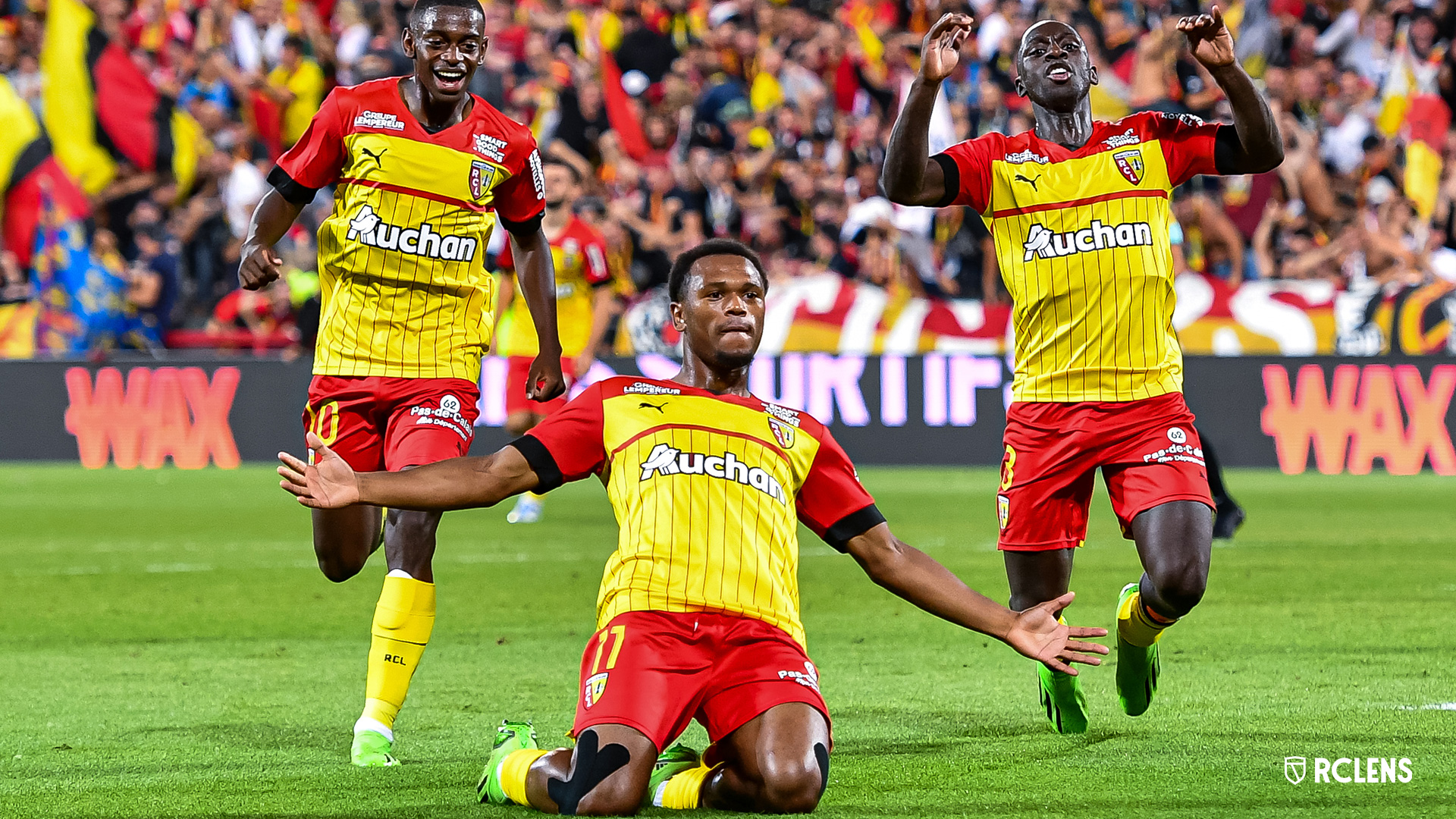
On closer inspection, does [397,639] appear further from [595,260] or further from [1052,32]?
[595,260]

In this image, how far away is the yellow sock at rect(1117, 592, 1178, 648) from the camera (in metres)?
6.04

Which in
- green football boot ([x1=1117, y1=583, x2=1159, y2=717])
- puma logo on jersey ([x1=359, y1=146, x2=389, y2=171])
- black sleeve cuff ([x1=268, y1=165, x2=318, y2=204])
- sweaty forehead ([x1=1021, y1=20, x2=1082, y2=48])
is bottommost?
green football boot ([x1=1117, y1=583, x2=1159, y2=717])

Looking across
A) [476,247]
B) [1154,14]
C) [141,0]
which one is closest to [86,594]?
[476,247]

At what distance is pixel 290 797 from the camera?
16.0ft

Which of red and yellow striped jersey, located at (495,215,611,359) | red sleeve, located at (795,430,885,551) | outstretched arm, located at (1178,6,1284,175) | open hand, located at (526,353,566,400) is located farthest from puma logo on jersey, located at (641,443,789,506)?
red and yellow striped jersey, located at (495,215,611,359)

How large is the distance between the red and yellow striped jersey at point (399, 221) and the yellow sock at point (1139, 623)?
233 centimetres

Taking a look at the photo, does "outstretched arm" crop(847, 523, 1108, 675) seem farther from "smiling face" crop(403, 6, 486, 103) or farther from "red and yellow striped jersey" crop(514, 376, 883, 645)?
"smiling face" crop(403, 6, 486, 103)

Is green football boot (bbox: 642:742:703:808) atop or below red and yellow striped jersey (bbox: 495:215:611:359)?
below

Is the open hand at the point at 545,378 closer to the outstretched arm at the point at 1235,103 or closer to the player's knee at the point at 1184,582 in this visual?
the player's knee at the point at 1184,582

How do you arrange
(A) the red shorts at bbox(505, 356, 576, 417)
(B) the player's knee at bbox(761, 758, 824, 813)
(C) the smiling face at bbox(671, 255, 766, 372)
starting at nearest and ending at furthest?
(B) the player's knee at bbox(761, 758, 824, 813)
(C) the smiling face at bbox(671, 255, 766, 372)
(A) the red shorts at bbox(505, 356, 576, 417)

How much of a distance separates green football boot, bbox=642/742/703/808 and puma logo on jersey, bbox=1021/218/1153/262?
229 cm

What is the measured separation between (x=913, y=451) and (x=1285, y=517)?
15.0 ft

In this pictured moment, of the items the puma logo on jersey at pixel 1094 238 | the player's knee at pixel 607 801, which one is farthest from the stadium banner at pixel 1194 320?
the player's knee at pixel 607 801

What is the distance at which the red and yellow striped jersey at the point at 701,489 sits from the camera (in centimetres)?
473
